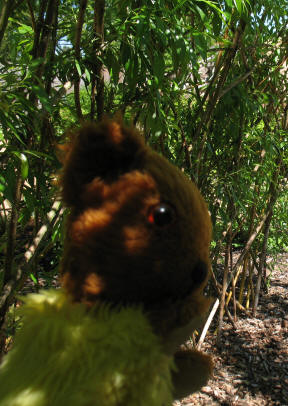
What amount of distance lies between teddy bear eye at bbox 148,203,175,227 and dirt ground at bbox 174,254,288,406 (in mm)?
1908

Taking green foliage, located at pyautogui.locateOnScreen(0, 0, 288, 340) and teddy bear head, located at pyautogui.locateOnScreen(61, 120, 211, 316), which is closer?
teddy bear head, located at pyautogui.locateOnScreen(61, 120, 211, 316)

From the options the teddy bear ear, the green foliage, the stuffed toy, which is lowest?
the stuffed toy

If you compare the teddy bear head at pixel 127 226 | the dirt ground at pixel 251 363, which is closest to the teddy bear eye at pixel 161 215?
the teddy bear head at pixel 127 226

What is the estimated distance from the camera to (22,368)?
56 centimetres

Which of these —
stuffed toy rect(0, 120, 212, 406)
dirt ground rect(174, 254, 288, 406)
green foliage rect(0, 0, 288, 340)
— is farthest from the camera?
dirt ground rect(174, 254, 288, 406)

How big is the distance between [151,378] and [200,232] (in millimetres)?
266

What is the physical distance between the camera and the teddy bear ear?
620mm

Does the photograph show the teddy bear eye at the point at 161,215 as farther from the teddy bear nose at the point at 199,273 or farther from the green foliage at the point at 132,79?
the green foliage at the point at 132,79

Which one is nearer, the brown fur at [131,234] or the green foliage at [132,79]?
the brown fur at [131,234]

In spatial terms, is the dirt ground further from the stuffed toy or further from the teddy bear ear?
the teddy bear ear

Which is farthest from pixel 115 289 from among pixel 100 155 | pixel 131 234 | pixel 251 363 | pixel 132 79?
pixel 251 363

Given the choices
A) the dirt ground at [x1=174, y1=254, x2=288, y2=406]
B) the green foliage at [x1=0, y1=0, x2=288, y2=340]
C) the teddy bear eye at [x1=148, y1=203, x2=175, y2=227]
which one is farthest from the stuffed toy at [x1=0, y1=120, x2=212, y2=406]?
the dirt ground at [x1=174, y1=254, x2=288, y2=406]

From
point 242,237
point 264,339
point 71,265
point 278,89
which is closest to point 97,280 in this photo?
point 71,265

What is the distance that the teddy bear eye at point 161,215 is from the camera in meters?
0.60
